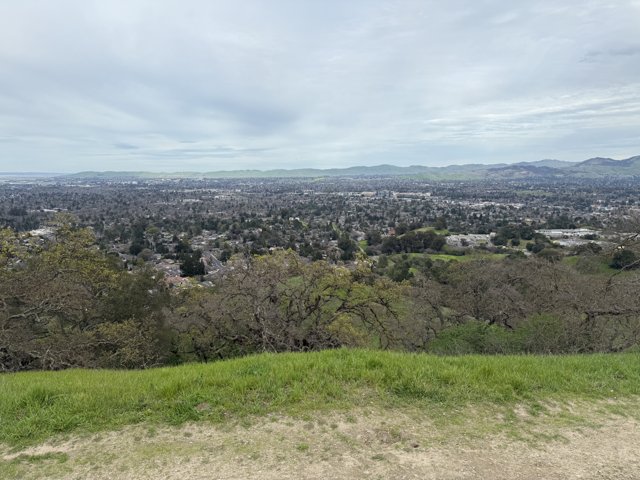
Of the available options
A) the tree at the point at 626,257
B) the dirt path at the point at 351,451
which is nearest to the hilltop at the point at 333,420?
the dirt path at the point at 351,451

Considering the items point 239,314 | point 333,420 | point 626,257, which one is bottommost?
point 239,314

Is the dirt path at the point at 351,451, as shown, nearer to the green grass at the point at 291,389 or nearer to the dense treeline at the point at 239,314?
the green grass at the point at 291,389

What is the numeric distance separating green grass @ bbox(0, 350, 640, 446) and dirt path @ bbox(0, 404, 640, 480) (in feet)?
1.15

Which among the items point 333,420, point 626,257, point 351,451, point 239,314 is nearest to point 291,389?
point 333,420

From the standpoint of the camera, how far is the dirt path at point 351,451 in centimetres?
448

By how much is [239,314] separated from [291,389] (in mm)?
9349

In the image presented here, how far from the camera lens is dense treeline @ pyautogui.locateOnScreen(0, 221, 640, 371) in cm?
1325

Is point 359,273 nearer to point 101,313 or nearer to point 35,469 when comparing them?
point 101,313

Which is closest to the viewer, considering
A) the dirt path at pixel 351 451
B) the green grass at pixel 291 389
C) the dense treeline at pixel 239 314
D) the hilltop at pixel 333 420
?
the dirt path at pixel 351 451

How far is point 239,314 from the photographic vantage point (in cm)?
1516

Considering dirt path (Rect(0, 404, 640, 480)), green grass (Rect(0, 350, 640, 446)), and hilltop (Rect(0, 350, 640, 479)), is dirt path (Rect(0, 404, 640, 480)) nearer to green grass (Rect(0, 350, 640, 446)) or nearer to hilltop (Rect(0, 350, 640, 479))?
→ hilltop (Rect(0, 350, 640, 479))

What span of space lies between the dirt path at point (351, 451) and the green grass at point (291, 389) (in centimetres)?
35

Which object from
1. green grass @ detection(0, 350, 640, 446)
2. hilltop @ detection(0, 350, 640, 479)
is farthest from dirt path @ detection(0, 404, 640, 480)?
green grass @ detection(0, 350, 640, 446)

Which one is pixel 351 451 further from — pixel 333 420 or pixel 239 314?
pixel 239 314
